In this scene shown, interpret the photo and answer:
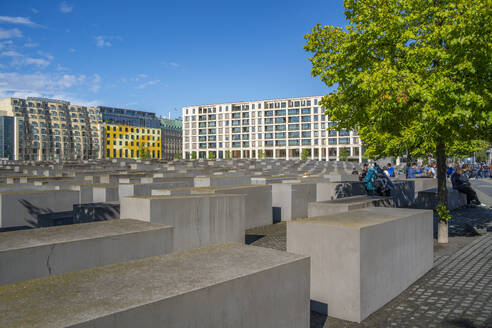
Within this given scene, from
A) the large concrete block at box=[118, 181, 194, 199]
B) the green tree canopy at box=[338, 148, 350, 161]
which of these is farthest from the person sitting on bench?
the green tree canopy at box=[338, 148, 350, 161]

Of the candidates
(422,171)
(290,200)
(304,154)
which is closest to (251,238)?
(290,200)

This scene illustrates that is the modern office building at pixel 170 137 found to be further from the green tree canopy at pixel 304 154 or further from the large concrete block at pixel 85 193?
the large concrete block at pixel 85 193

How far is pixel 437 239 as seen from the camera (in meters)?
10.0

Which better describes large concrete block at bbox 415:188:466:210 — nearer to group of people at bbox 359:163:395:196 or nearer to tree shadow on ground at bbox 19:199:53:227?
group of people at bbox 359:163:395:196

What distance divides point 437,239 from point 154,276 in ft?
29.6

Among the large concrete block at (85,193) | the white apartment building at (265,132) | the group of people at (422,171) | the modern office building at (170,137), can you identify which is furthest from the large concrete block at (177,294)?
the modern office building at (170,137)

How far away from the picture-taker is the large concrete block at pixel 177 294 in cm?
256

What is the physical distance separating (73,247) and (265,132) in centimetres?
11187

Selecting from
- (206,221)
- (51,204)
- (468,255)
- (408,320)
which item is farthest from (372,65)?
(51,204)

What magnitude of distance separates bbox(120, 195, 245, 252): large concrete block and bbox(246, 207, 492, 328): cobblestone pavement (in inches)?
45.8

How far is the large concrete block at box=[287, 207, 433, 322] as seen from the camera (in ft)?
16.4

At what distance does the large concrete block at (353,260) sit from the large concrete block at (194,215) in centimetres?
283

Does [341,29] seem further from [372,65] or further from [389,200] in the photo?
[389,200]

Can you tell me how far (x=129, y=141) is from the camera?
460ft
